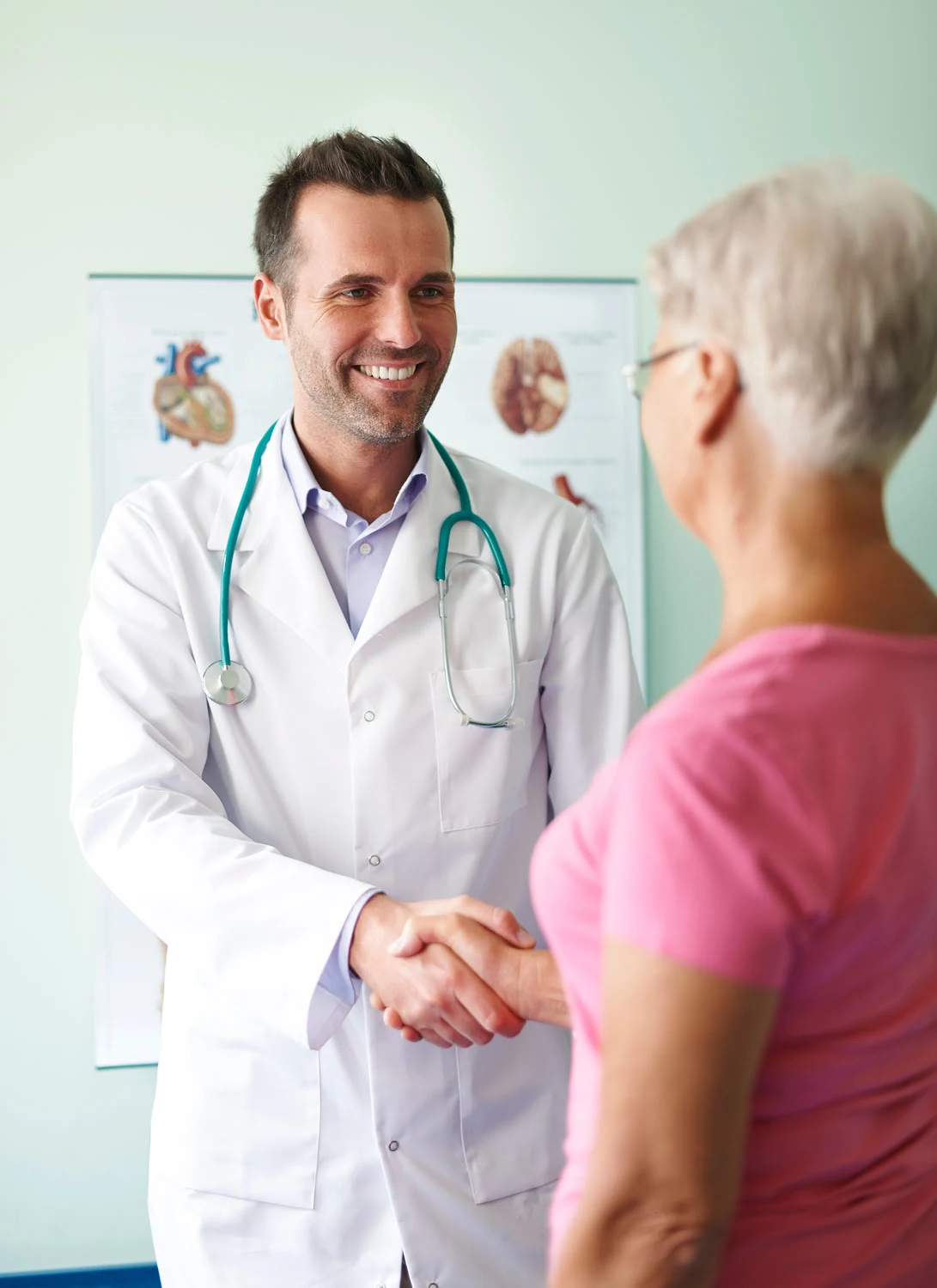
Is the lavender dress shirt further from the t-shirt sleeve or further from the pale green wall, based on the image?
the pale green wall

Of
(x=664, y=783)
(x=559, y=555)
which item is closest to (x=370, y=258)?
(x=559, y=555)

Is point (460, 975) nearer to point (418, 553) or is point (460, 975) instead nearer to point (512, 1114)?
point (512, 1114)

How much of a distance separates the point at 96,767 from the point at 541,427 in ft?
4.98

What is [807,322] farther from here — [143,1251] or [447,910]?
[143,1251]

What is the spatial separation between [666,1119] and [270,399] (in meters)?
2.16

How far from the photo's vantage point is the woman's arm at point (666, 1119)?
635 millimetres

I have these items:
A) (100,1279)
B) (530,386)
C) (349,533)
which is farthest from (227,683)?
(100,1279)

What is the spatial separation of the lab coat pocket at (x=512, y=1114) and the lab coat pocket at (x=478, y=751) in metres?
0.28

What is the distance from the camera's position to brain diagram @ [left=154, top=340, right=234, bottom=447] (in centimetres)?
255

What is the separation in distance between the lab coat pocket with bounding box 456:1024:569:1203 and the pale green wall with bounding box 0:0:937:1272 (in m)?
1.41

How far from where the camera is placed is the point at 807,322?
691mm

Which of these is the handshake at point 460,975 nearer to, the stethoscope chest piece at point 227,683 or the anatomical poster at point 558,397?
the stethoscope chest piece at point 227,683

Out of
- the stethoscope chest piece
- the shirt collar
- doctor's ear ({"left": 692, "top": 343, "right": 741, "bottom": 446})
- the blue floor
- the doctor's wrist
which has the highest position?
doctor's ear ({"left": 692, "top": 343, "right": 741, "bottom": 446})

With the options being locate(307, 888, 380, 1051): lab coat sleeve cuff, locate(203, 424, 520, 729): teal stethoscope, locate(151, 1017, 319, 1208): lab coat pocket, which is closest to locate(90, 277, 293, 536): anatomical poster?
locate(203, 424, 520, 729): teal stethoscope
